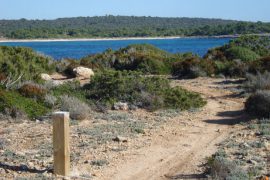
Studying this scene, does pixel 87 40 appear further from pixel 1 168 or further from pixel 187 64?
pixel 1 168

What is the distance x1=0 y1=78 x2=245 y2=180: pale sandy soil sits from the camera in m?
8.45

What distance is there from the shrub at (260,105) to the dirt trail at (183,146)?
0.32 m

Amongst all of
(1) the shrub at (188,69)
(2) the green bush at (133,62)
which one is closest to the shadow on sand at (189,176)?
(1) the shrub at (188,69)

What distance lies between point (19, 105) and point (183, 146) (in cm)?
474

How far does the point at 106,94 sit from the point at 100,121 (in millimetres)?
2967

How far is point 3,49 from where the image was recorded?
2458 centimetres

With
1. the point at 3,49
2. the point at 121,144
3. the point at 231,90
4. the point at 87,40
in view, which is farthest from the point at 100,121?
the point at 87,40

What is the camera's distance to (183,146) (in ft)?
33.4

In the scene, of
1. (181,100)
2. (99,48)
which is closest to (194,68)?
(181,100)

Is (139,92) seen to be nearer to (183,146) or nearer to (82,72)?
(183,146)

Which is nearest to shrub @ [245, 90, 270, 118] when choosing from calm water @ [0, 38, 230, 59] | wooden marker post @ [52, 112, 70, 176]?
wooden marker post @ [52, 112, 70, 176]

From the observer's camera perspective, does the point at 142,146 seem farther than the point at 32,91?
No

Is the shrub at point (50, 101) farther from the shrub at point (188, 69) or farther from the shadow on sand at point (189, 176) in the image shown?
the shrub at point (188, 69)

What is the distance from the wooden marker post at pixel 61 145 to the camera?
26.3 feet
